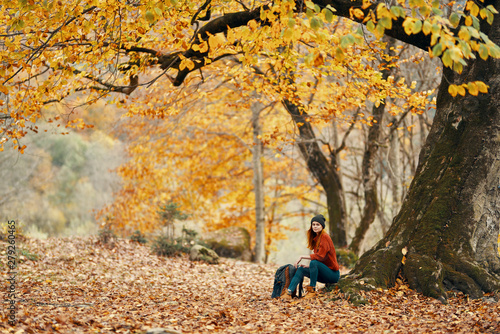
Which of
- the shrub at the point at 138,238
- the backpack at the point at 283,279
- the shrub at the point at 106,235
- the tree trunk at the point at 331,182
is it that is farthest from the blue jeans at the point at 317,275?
the shrub at the point at 138,238

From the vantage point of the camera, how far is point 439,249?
594cm

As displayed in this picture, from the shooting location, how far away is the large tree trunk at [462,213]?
578cm

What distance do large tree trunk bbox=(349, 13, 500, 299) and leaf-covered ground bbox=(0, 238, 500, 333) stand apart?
316mm

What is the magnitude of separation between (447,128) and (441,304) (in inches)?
94.4

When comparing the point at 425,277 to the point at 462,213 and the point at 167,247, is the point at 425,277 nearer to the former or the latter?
the point at 462,213

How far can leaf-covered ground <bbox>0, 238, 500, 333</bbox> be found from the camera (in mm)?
4500

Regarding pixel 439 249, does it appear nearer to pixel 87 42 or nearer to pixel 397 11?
pixel 397 11

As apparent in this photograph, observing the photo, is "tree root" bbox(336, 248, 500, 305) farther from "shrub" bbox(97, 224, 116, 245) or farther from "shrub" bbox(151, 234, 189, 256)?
"shrub" bbox(97, 224, 116, 245)

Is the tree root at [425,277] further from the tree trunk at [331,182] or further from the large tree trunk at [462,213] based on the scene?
the tree trunk at [331,182]

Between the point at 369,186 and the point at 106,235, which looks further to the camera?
the point at 369,186

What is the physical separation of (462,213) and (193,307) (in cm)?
375

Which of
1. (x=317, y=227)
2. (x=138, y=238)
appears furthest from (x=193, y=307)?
(x=138, y=238)

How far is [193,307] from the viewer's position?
5.91 meters

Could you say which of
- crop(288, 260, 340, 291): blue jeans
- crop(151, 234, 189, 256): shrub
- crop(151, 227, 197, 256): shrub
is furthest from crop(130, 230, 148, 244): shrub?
crop(288, 260, 340, 291): blue jeans
